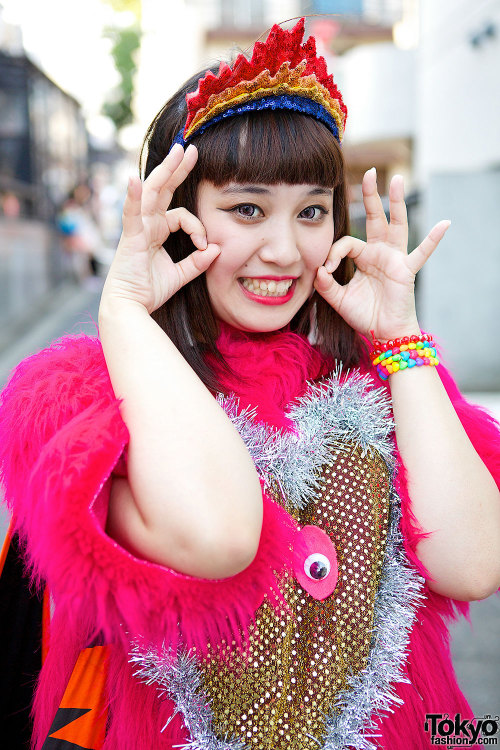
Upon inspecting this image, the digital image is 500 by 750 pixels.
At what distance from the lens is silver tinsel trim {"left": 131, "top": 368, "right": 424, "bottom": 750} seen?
125 cm

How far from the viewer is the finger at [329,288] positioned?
5.10 ft

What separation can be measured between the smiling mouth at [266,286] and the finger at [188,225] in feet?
0.43

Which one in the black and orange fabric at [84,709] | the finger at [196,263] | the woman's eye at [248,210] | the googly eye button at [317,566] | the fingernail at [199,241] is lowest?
the black and orange fabric at [84,709]

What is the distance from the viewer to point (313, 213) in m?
1.50

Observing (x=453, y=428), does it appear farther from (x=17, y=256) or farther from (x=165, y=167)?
(x=17, y=256)

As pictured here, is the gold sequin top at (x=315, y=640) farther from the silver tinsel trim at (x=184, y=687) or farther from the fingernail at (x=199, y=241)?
the fingernail at (x=199, y=241)

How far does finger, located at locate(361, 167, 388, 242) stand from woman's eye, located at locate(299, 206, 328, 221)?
125 millimetres

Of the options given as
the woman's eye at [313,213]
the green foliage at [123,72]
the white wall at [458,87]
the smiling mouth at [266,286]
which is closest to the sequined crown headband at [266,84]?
the woman's eye at [313,213]

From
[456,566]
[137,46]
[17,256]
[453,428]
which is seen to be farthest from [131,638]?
[137,46]

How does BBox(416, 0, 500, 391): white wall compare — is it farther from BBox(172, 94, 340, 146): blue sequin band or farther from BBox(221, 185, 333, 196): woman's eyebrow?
BBox(221, 185, 333, 196): woman's eyebrow

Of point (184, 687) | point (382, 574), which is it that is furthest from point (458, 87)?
point (184, 687)

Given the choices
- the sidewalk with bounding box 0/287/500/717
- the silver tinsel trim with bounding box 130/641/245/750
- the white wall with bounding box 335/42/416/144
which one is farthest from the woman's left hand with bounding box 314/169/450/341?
the white wall with bounding box 335/42/416/144

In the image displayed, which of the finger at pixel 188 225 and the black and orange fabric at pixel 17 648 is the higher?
the finger at pixel 188 225

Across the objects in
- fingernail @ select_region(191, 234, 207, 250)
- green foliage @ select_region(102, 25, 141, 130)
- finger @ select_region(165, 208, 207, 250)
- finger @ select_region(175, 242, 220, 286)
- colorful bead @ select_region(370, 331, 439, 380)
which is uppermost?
green foliage @ select_region(102, 25, 141, 130)
